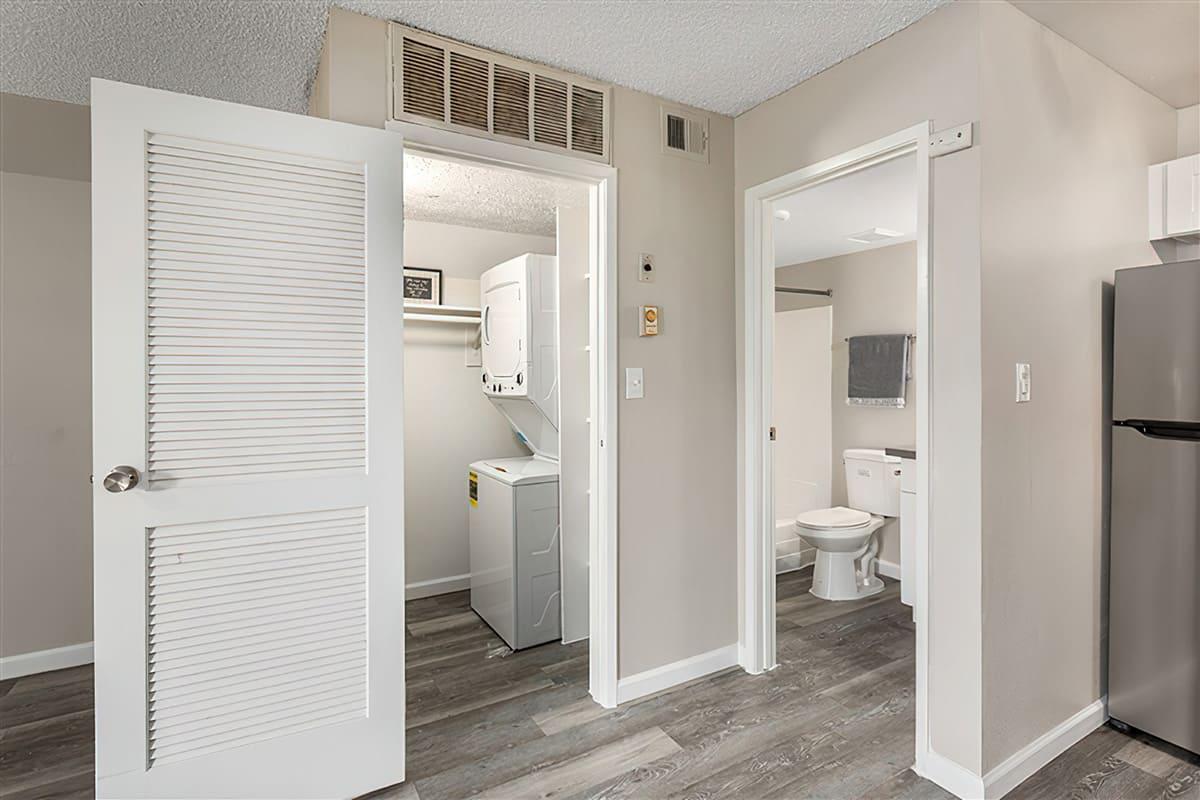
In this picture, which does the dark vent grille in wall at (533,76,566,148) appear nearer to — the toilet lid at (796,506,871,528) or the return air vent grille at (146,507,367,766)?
the return air vent grille at (146,507,367,766)

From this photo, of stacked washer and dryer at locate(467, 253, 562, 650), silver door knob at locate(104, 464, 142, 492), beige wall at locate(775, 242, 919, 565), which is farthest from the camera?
beige wall at locate(775, 242, 919, 565)

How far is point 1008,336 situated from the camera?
1.90m

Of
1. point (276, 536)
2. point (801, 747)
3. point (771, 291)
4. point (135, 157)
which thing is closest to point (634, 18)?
point (771, 291)

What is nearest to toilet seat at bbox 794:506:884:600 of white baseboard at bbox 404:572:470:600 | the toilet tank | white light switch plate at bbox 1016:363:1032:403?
the toilet tank

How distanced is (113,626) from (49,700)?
5.28 feet

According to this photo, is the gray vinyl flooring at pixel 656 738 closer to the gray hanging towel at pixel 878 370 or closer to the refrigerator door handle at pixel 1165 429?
the refrigerator door handle at pixel 1165 429

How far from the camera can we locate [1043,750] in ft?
6.75

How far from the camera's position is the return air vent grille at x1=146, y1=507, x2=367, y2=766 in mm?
1649

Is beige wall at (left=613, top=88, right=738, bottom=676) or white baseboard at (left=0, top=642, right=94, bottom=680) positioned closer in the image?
beige wall at (left=613, top=88, right=738, bottom=676)

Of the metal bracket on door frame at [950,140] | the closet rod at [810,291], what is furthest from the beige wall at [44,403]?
the closet rod at [810,291]

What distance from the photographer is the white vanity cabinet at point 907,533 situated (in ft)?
11.7

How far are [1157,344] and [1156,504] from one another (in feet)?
1.81

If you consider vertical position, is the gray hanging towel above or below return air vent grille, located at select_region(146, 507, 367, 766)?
above

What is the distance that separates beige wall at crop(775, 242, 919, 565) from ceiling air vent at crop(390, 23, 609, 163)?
98.9 inches
